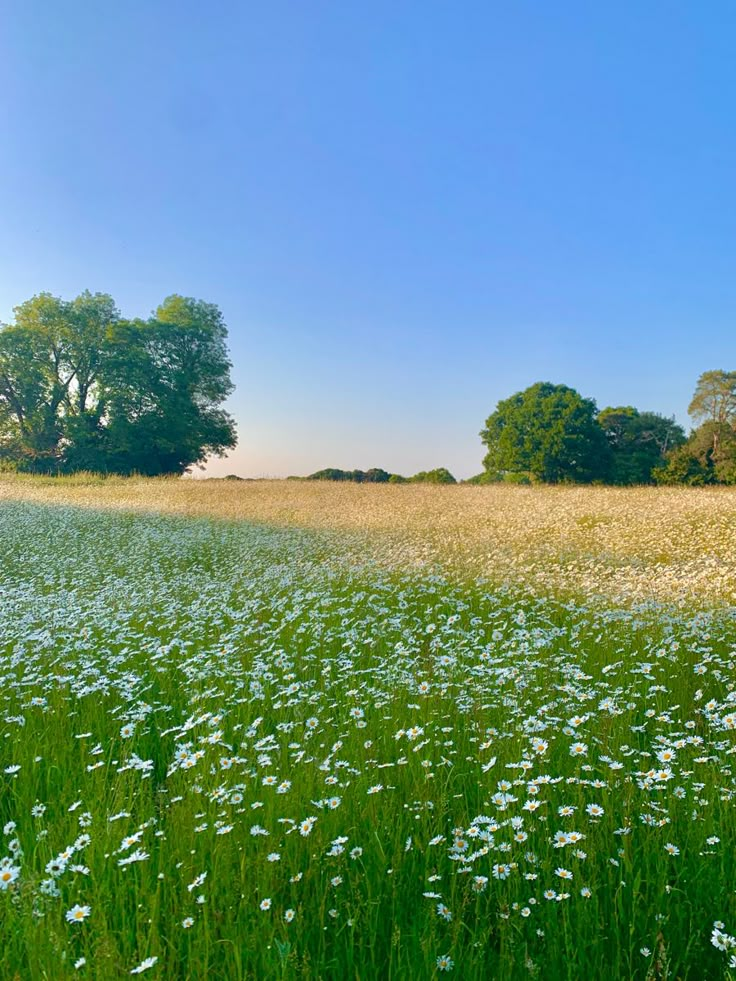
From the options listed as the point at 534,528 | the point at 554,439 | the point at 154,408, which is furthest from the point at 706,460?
the point at 154,408

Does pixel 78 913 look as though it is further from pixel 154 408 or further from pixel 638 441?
pixel 638 441

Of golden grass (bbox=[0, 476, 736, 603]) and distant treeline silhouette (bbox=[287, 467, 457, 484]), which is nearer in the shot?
golden grass (bbox=[0, 476, 736, 603])

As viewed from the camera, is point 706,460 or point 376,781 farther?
point 706,460

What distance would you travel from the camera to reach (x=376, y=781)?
116 inches

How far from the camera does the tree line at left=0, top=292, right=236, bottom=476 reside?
1706 inches

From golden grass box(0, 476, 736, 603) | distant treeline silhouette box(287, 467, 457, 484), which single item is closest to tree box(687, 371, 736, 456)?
distant treeline silhouette box(287, 467, 457, 484)

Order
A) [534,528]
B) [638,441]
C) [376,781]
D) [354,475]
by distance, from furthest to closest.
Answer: [638,441]
[354,475]
[534,528]
[376,781]

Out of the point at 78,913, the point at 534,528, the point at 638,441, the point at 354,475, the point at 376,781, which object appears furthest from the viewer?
the point at 638,441

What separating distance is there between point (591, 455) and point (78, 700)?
5265 cm

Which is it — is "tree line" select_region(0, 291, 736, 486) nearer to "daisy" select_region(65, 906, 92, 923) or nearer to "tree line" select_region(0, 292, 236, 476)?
"tree line" select_region(0, 292, 236, 476)

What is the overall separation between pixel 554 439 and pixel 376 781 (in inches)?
1996

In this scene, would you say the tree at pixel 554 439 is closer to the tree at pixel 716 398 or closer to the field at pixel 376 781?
the tree at pixel 716 398

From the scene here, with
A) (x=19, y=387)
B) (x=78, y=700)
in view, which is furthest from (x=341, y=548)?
(x=19, y=387)

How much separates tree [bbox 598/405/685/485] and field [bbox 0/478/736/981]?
2046 inches
